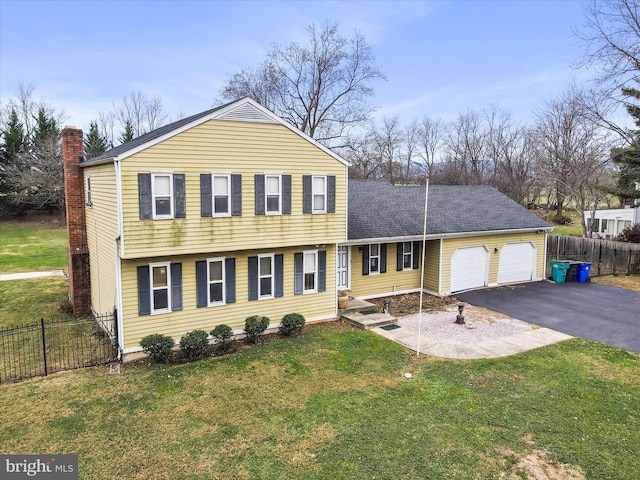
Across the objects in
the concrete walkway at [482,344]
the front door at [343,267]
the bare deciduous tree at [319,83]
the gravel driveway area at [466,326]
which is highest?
the bare deciduous tree at [319,83]

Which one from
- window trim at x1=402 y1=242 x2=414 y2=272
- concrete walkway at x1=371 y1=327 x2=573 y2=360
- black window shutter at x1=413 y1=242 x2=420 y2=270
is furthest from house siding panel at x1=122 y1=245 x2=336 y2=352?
black window shutter at x1=413 y1=242 x2=420 y2=270

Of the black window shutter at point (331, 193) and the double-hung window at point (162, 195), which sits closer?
the double-hung window at point (162, 195)

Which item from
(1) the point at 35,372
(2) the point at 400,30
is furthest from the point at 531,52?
(1) the point at 35,372

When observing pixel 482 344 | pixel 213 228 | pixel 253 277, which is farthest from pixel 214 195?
pixel 482 344

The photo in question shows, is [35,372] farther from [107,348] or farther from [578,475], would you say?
[578,475]

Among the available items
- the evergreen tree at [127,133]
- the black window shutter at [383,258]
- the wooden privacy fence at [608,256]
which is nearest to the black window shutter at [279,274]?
the black window shutter at [383,258]

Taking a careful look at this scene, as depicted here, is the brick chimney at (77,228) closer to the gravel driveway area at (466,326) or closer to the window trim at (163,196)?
the window trim at (163,196)
